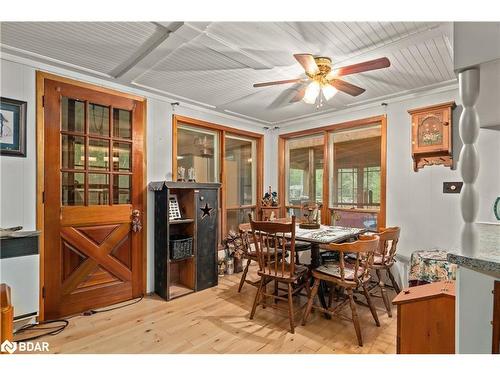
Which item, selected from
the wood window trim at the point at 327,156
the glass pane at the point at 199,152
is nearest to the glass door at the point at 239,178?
the glass pane at the point at 199,152

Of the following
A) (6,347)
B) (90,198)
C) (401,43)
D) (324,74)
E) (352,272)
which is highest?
(401,43)

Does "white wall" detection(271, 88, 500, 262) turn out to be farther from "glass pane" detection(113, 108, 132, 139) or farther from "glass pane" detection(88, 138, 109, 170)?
"glass pane" detection(88, 138, 109, 170)

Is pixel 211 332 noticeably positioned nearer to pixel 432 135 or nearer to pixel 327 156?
pixel 327 156

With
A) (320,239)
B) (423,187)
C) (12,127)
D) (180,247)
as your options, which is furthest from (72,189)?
(423,187)

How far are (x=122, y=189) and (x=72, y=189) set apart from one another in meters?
0.49

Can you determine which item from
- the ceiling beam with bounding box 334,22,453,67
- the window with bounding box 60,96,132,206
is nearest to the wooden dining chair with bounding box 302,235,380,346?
the ceiling beam with bounding box 334,22,453,67

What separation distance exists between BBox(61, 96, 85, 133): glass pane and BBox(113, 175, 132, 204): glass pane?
24.6 inches

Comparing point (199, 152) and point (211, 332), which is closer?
point (211, 332)

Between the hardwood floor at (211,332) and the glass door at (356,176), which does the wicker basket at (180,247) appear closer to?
the hardwood floor at (211,332)

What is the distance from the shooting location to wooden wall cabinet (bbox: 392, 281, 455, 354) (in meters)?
1.39

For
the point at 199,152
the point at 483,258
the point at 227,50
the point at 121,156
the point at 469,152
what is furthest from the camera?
the point at 199,152

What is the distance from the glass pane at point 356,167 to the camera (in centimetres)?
370

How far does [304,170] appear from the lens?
15.0ft
